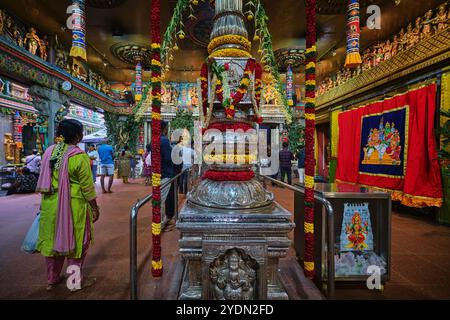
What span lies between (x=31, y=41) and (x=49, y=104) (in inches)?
78.4

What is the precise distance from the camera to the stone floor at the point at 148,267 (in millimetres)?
2008

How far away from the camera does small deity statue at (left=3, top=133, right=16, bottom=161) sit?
1065cm

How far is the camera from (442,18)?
14.1 feet

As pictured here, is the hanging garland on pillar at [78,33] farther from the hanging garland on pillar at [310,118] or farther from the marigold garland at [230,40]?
the hanging garland on pillar at [310,118]

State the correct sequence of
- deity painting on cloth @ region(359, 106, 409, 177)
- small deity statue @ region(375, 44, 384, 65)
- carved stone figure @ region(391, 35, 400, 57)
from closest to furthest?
deity painting on cloth @ region(359, 106, 409, 177)
carved stone figure @ region(391, 35, 400, 57)
small deity statue @ region(375, 44, 384, 65)

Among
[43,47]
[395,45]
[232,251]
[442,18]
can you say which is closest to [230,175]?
[232,251]

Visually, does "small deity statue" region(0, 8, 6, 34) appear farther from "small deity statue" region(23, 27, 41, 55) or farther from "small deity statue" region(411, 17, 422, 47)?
"small deity statue" region(411, 17, 422, 47)

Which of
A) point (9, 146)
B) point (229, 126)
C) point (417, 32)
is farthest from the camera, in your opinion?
point (9, 146)

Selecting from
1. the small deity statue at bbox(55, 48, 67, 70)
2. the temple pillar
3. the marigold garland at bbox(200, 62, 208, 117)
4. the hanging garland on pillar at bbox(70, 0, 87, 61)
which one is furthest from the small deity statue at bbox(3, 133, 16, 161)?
the marigold garland at bbox(200, 62, 208, 117)

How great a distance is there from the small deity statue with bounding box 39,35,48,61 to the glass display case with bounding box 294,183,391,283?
9713 mm

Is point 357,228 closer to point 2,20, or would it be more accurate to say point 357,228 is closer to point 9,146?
point 2,20

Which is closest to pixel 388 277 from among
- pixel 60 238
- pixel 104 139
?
pixel 60 238

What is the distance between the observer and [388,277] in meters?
2.10

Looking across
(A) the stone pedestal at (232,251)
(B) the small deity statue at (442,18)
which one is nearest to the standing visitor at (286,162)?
(B) the small deity statue at (442,18)
